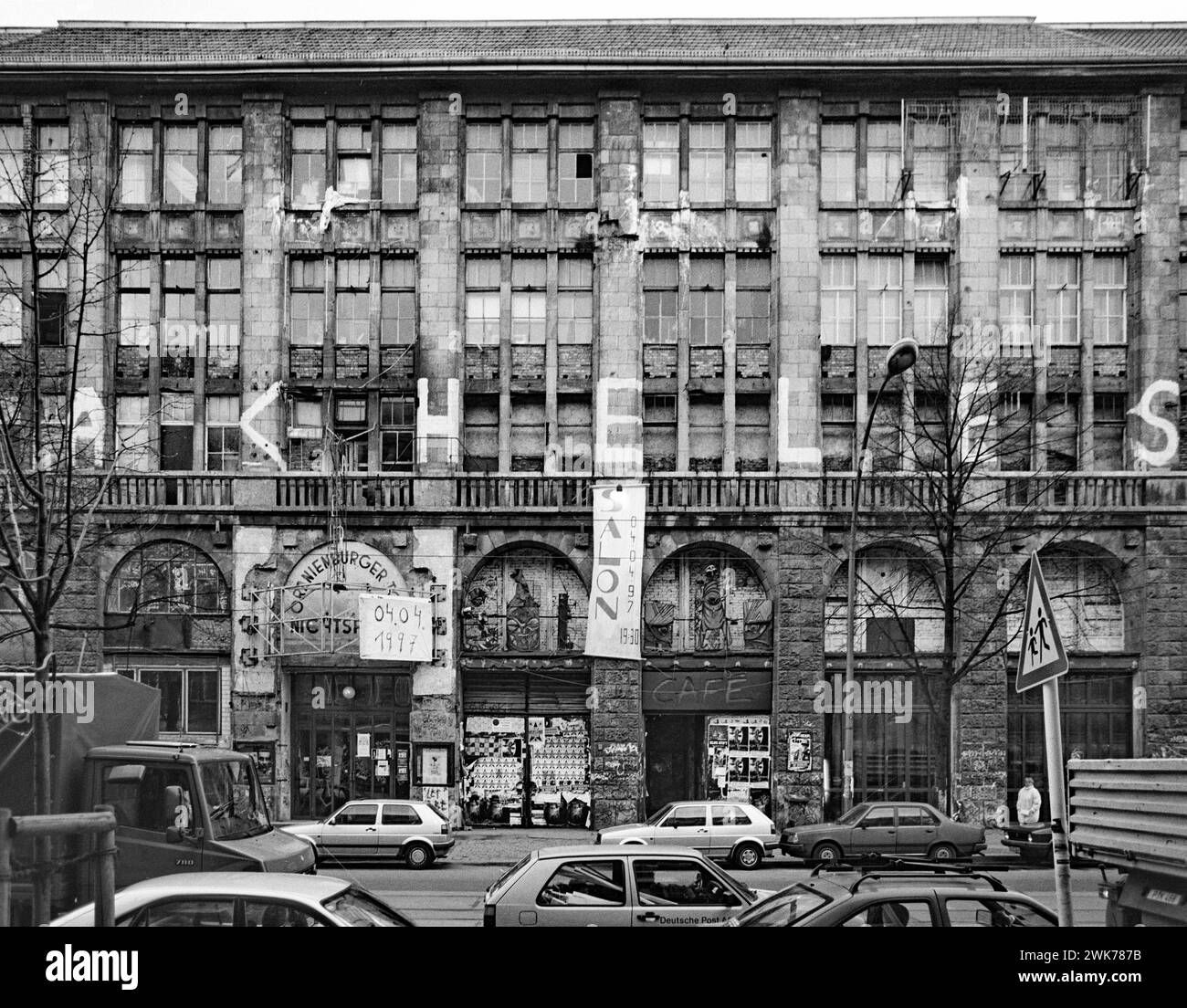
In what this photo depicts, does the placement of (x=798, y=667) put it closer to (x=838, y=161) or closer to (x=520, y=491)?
(x=520, y=491)

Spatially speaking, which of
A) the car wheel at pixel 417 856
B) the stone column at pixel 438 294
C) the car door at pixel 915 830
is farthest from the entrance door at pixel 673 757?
the stone column at pixel 438 294

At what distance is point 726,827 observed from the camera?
77.7 feet

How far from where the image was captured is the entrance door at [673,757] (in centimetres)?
3075

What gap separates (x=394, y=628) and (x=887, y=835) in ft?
44.7

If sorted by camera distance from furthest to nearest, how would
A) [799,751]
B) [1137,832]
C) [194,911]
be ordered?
[799,751] < [1137,832] < [194,911]

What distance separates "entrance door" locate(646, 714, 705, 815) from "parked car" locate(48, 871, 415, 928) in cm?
2301

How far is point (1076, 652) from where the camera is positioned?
30.8 metres

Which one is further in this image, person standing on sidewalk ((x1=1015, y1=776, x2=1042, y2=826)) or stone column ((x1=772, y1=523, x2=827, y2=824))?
stone column ((x1=772, y1=523, x2=827, y2=824))

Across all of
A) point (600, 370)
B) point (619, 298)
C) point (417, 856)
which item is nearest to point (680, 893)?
point (417, 856)

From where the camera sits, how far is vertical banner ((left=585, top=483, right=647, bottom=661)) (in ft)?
98.7

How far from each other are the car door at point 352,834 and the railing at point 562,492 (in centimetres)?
927

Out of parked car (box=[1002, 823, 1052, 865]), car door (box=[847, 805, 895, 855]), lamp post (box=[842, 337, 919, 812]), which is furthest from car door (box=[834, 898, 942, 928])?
parked car (box=[1002, 823, 1052, 865])

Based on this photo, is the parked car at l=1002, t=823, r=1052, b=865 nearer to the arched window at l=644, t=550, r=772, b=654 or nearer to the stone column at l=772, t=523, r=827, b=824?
the stone column at l=772, t=523, r=827, b=824
